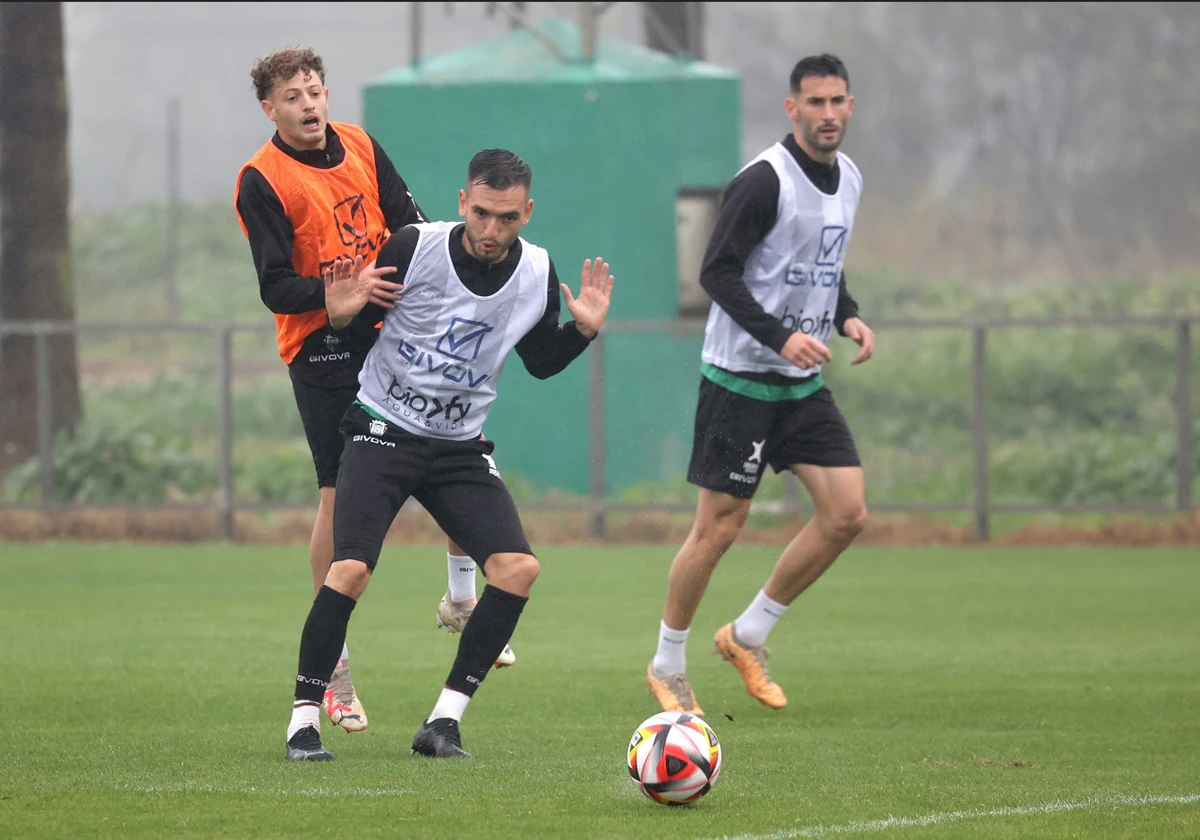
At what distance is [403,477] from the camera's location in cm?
598

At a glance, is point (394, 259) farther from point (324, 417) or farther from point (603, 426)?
point (603, 426)

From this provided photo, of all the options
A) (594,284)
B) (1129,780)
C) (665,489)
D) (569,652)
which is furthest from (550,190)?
(1129,780)

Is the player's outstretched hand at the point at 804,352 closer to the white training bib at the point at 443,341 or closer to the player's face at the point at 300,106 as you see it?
the white training bib at the point at 443,341

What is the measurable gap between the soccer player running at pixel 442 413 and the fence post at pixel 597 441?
26.6ft

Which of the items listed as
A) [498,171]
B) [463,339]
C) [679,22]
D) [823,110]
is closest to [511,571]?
[463,339]

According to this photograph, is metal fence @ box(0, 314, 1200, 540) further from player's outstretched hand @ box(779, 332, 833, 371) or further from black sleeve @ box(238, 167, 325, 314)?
black sleeve @ box(238, 167, 325, 314)

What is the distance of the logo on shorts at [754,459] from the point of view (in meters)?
7.21

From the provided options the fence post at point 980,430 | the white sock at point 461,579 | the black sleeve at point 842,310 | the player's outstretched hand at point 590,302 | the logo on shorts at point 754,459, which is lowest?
the fence post at point 980,430

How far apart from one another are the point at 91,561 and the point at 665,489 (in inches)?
185

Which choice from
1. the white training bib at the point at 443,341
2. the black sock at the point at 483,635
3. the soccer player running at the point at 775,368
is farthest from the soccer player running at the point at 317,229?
the soccer player running at the point at 775,368

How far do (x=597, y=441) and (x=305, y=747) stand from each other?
9.06 metres

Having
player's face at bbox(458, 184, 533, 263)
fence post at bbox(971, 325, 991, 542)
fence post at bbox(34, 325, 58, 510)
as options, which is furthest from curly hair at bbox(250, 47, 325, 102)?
fence post at bbox(34, 325, 58, 510)

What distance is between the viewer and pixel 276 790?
5312 millimetres

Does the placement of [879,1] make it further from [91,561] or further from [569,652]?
[569,652]
